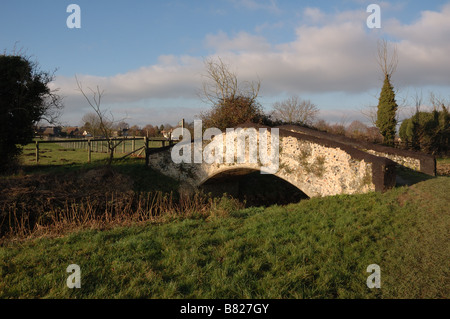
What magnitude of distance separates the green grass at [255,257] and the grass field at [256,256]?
2 centimetres

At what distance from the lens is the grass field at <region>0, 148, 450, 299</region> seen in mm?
4098

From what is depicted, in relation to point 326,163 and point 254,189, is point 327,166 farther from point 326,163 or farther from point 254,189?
point 254,189

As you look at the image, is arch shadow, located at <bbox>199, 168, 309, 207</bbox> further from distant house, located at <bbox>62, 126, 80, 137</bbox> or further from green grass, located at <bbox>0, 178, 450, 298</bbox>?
distant house, located at <bbox>62, 126, 80, 137</bbox>

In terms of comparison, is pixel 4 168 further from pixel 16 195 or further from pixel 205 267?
pixel 205 267

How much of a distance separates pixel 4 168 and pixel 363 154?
57.8 ft

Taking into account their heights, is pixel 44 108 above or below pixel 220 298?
above

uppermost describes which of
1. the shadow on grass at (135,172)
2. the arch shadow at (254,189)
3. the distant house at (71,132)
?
the distant house at (71,132)

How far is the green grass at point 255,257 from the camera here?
4094mm

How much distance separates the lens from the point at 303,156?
1037 centimetres

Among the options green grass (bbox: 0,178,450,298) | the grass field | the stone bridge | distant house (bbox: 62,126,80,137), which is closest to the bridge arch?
the stone bridge

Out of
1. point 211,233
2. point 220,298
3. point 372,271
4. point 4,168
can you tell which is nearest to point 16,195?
point 4,168

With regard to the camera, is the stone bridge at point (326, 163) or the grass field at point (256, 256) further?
the stone bridge at point (326, 163)

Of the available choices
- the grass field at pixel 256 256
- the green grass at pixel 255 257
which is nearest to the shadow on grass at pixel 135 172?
the grass field at pixel 256 256

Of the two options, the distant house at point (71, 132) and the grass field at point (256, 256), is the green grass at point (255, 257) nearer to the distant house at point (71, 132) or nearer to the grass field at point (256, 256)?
the grass field at point (256, 256)
